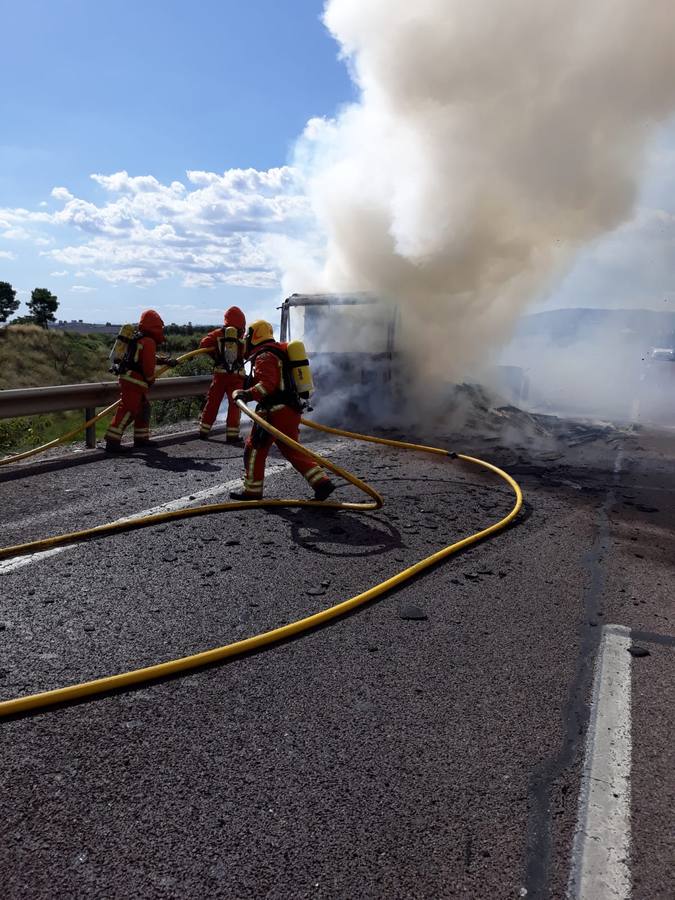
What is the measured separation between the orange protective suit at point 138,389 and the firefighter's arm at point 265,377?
254 cm

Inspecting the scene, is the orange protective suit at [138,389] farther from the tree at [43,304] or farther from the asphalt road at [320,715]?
the tree at [43,304]

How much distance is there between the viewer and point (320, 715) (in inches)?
108

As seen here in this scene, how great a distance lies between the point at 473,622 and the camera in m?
3.69

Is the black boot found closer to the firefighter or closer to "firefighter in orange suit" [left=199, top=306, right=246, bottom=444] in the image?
"firefighter in orange suit" [left=199, top=306, right=246, bottom=444]

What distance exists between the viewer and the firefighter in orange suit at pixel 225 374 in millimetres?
9188

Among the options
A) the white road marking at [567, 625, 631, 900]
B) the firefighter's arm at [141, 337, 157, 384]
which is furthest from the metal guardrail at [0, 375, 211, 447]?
the white road marking at [567, 625, 631, 900]

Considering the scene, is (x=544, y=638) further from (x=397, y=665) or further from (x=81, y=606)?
(x=81, y=606)

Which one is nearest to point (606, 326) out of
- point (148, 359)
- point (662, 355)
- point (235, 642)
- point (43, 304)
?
point (662, 355)

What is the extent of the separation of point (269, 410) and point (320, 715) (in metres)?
4.03

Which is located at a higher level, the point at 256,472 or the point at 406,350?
the point at 406,350

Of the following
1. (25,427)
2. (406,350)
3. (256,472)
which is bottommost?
(25,427)

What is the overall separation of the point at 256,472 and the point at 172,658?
3.09m

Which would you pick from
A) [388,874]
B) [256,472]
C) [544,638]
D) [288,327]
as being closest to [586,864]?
[388,874]

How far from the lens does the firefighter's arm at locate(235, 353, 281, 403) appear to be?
20.5 feet
